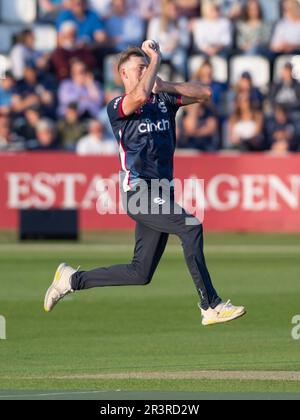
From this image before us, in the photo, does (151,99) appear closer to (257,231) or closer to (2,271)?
(2,271)

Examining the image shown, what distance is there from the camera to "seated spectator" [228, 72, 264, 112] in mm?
23031

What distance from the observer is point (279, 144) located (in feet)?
76.3

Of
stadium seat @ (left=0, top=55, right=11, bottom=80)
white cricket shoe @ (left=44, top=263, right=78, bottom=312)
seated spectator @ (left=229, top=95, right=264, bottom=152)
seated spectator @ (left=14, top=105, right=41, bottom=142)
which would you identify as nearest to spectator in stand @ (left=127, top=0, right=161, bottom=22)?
stadium seat @ (left=0, top=55, right=11, bottom=80)

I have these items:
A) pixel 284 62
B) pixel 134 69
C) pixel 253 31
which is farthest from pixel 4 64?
pixel 134 69

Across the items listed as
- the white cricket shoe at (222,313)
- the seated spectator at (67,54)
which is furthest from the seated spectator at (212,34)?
the white cricket shoe at (222,313)

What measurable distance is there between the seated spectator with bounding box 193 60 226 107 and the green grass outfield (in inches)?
187

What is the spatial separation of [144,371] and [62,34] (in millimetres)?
15329

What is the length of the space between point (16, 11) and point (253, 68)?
4.47 m

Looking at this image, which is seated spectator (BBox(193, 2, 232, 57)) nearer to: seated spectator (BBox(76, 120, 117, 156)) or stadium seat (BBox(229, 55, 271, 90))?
stadium seat (BBox(229, 55, 271, 90))

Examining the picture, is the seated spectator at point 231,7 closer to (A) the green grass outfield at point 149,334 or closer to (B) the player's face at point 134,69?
(A) the green grass outfield at point 149,334

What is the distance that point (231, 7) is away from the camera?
25000 mm

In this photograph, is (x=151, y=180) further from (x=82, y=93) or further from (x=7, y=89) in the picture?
(x=7, y=89)

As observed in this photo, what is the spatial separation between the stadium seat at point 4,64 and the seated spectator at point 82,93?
39.9 inches
